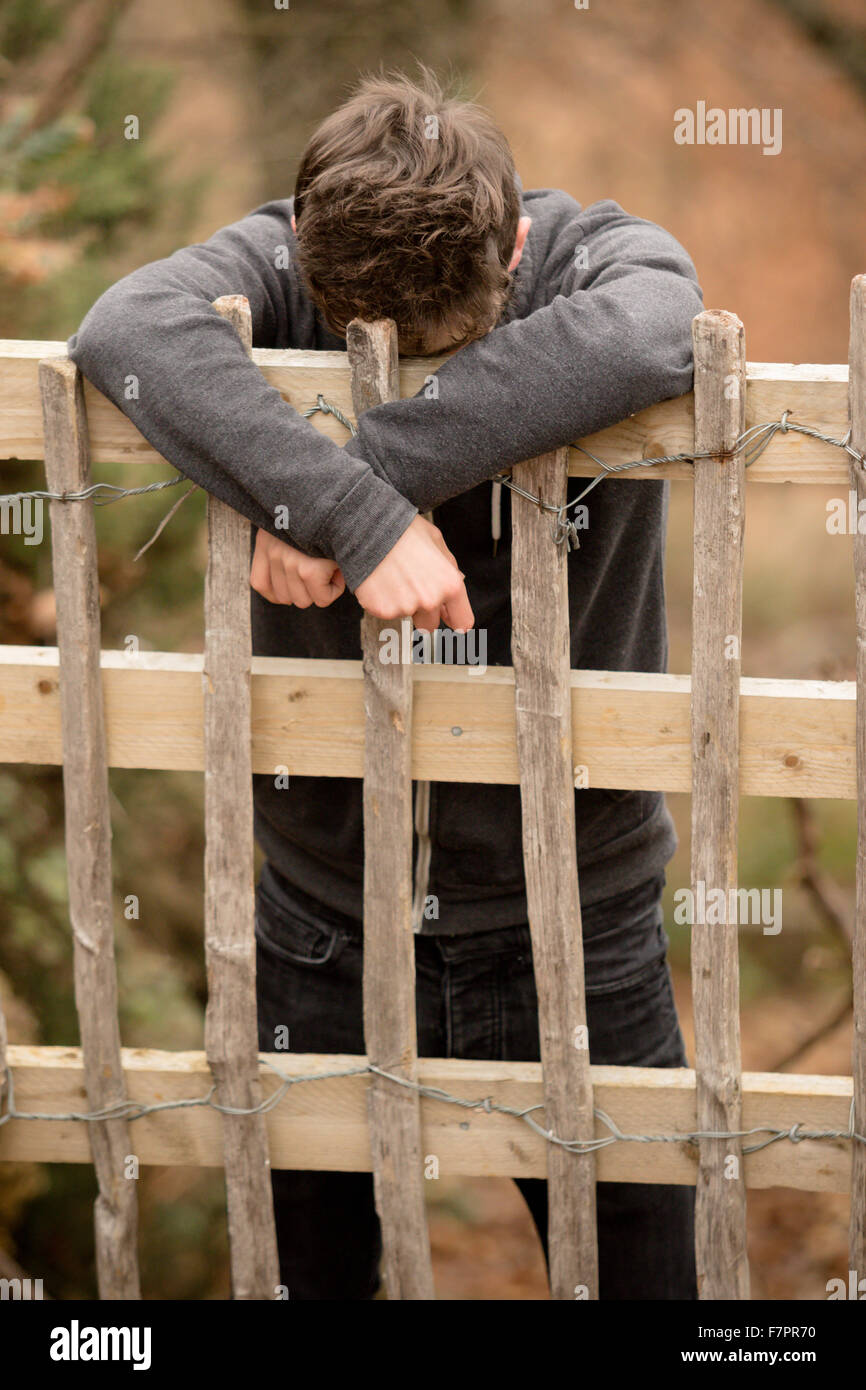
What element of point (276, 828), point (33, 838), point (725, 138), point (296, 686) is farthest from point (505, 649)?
point (725, 138)

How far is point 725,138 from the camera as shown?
6.57 m

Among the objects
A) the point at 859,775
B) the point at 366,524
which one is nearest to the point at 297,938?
the point at 366,524

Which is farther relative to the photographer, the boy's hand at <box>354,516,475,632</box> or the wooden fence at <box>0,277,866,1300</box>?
the wooden fence at <box>0,277,866,1300</box>

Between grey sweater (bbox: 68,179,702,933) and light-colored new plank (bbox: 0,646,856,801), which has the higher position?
grey sweater (bbox: 68,179,702,933)

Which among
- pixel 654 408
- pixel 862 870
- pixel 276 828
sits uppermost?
pixel 654 408

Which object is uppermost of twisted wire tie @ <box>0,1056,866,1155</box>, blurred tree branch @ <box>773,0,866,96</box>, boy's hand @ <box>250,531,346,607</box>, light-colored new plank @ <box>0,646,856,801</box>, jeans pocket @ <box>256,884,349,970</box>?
blurred tree branch @ <box>773,0,866,96</box>

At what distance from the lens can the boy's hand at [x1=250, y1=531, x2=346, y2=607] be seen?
1.54 m

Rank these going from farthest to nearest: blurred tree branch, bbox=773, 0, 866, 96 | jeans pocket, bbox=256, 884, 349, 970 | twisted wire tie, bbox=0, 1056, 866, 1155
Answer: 1. blurred tree branch, bbox=773, 0, 866, 96
2. jeans pocket, bbox=256, 884, 349, 970
3. twisted wire tie, bbox=0, 1056, 866, 1155

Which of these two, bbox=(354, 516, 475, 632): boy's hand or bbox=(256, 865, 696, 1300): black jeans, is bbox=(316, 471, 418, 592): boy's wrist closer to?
bbox=(354, 516, 475, 632): boy's hand

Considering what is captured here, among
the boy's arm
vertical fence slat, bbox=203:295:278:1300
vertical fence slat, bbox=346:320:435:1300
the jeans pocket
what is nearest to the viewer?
the boy's arm

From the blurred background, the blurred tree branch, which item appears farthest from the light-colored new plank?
the blurred tree branch

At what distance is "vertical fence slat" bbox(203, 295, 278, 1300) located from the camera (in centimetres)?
165

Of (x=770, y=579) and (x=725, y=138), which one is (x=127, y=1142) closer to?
(x=770, y=579)
